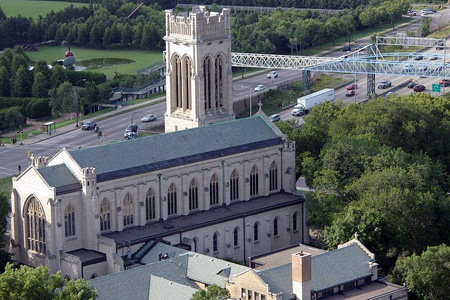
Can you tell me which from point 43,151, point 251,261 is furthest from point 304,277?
point 43,151

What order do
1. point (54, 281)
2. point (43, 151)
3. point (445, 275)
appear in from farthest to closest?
point (43, 151), point (445, 275), point (54, 281)

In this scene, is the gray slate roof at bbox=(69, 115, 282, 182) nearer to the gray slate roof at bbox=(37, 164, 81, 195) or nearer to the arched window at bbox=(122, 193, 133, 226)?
the gray slate roof at bbox=(37, 164, 81, 195)

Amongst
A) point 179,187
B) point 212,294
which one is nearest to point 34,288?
point 212,294

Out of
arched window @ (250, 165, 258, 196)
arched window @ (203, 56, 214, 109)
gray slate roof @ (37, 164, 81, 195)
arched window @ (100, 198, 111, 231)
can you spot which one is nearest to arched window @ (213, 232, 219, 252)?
arched window @ (250, 165, 258, 196)

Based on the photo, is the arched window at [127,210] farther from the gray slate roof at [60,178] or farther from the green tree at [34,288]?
the green tree at [34,288]

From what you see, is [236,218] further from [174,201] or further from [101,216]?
[101,216]

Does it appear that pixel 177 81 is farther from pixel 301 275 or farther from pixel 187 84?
pixel 301 275

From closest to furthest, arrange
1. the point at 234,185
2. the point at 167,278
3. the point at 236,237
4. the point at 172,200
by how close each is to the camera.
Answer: the point at 167,278
the point at 172,200
the point at 236,237
the point at 234,185
